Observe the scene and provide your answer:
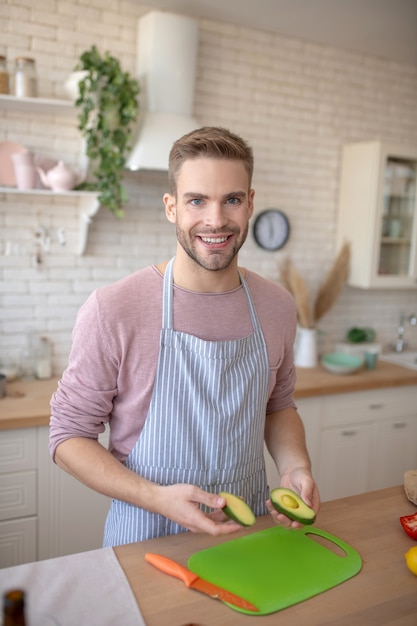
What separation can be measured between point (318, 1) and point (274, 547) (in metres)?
2.65

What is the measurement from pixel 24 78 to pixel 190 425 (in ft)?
6.27

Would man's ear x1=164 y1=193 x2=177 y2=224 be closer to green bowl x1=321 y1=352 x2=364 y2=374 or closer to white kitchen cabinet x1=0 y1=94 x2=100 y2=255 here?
white kitchen cabinet x1=0 y1=94 x2=100 y2=255

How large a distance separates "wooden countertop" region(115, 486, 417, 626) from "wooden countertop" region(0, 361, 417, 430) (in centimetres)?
126

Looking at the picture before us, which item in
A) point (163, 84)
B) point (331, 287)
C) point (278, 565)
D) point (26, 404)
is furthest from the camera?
point (331, 287)

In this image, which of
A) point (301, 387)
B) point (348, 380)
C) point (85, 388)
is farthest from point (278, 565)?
point (348, 380)

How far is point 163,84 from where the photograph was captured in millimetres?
2957

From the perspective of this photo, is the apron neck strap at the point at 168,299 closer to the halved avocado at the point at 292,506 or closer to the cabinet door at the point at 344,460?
the halved avocado at the point at 292,506

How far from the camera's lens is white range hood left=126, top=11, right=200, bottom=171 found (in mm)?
2887

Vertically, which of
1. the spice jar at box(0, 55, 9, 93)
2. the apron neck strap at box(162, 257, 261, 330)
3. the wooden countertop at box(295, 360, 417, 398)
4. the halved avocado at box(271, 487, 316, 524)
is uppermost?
the spice jar at box(0, 55, 9, 93)

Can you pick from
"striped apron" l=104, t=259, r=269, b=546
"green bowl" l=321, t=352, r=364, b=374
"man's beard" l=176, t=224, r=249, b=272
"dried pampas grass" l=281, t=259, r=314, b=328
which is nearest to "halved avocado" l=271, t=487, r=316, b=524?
"striped apron" l=104, t=259, r=269, b=546

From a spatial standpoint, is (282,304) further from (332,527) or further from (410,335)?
(410,335)

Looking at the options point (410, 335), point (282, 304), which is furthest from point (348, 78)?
point (282, 304)

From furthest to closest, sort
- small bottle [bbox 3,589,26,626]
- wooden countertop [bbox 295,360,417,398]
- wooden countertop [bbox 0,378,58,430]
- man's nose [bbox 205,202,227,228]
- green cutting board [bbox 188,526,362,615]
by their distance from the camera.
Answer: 1. wooden countertop [bbox 295,360,417,398]
2. wooden countertop [bbox 0,378,58,430]
3. man's nose [bbox 205,202,227,228]
4. green cutting board [bbox 188,526,362,615]
5. small bottle [bbox 3,589,26,626]

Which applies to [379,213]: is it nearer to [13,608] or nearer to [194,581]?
[194,581]
